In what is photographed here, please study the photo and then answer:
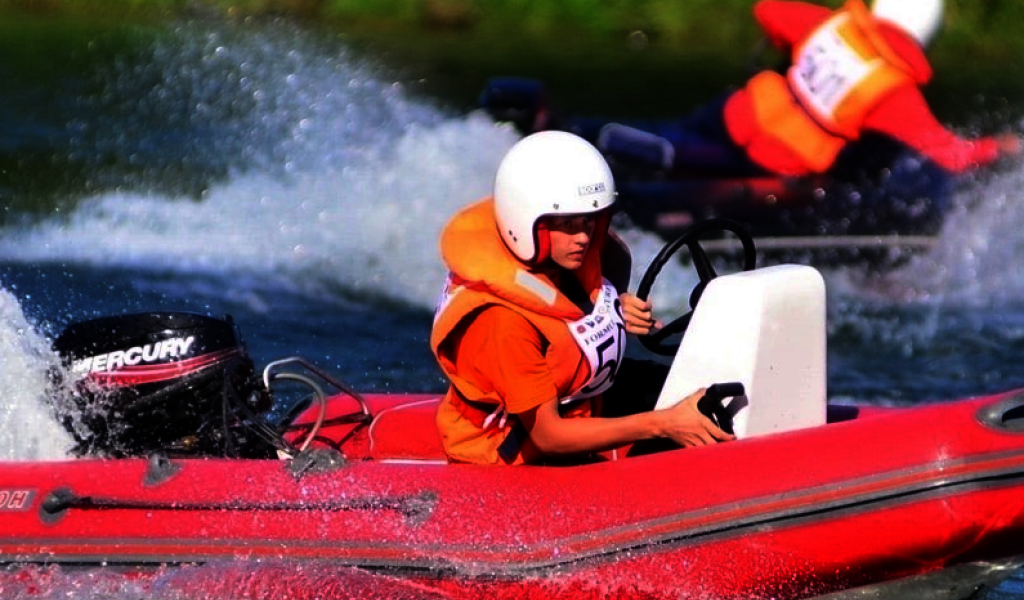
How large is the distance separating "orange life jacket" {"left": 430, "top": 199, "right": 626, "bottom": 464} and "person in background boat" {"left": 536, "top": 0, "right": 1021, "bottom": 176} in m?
4.65

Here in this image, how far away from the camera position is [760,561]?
4688 millimetres

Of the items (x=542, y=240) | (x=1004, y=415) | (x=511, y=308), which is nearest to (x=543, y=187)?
(x=542, y=240)

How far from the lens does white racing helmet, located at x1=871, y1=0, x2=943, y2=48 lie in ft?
32.5

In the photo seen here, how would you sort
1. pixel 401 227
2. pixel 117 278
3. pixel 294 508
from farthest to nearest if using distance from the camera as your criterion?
pixel 401 227 < pixel 117 278 < pixel 294 508

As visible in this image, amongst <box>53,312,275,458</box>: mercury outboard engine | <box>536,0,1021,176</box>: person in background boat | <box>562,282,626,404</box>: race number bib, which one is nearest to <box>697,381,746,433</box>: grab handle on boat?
<box>562,282,626,404</box>: race number bib

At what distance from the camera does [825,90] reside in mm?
9578

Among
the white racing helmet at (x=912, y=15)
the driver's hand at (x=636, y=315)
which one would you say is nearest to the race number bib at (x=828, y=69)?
the white racing helmet at (x=912, y=15)

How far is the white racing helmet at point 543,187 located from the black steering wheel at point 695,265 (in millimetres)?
458

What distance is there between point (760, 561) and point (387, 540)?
1013mm

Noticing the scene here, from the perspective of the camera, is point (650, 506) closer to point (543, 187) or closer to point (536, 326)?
point (536, 326)

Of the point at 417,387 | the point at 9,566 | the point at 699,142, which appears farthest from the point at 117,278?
the point at 9,566

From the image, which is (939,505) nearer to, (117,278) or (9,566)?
(9,566)

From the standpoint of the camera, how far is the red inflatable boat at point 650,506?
465 centimetres

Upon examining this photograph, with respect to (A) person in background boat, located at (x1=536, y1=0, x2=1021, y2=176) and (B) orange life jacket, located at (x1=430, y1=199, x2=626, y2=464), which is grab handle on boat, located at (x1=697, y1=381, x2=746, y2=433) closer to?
(B) orange life jacket, located at (x1=430, y1=199, x2=626, y2=464)
